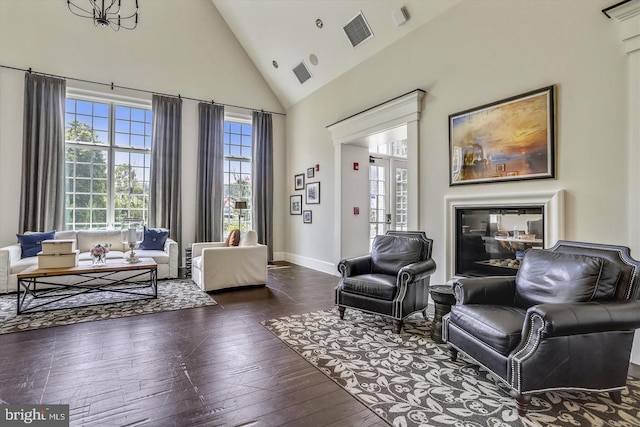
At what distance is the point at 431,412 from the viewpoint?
6.15ft

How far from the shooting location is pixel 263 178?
7473mm

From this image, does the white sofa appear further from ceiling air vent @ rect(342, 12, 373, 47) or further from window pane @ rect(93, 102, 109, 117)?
ceiling air vent @ rect(342, 12, 373, 47)

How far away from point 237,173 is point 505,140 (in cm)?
563

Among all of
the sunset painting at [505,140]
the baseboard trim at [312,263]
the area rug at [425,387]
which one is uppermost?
the sunset painting at [505,140]

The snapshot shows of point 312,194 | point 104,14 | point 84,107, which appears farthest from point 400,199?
point 84,107

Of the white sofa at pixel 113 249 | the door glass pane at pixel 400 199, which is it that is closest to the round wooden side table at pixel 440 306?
the door glass pane at pixel 400 199

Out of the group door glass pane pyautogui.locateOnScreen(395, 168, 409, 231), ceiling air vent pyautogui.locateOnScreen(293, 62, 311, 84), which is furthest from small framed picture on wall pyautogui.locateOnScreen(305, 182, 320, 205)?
ceiling air vent pyautogui.locateOnScreen(293, 62, 311, 84)

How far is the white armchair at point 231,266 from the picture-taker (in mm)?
4660

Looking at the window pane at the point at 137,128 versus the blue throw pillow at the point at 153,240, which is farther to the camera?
the window pane at the point at 137,128

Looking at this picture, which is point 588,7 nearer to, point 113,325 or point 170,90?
point 113,325

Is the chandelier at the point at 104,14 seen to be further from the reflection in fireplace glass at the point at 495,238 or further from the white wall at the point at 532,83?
the reflection in fireplace glass at the point at 495,238

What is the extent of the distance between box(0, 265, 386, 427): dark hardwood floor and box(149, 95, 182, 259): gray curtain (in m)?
3.21

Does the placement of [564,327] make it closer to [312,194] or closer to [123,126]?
[312,194]

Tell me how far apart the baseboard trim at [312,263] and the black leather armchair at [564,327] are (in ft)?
12.1
